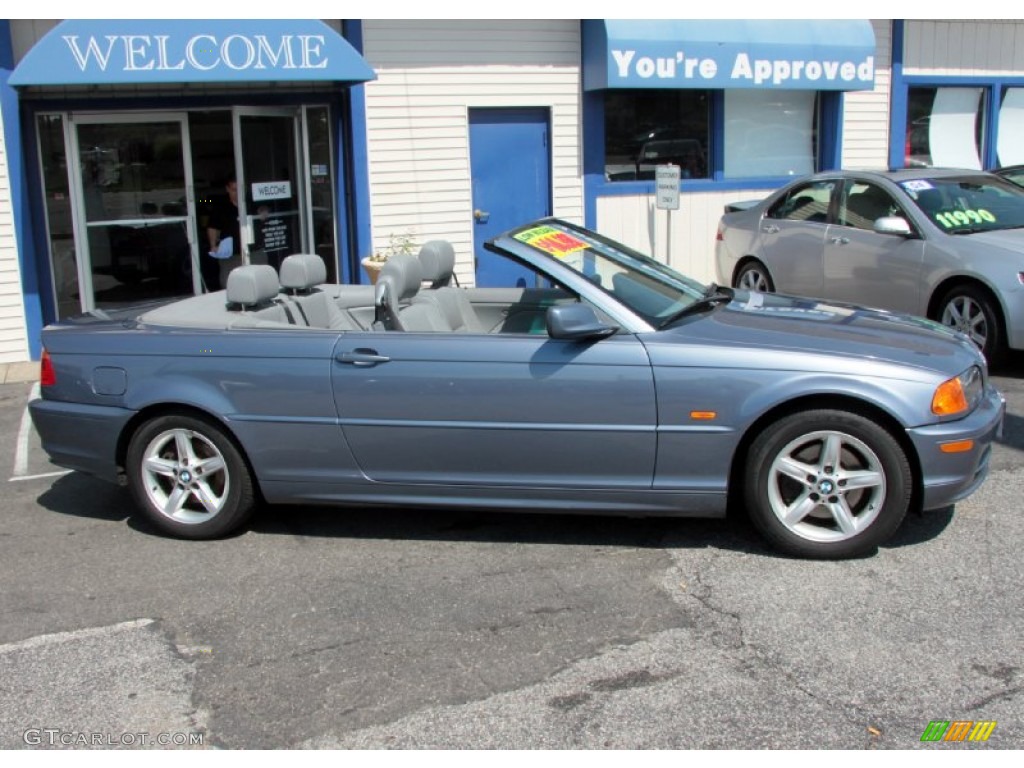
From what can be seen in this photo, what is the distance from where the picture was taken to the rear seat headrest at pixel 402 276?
5.36m

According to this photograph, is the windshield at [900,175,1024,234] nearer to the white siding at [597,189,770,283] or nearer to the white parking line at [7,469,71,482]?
the white siding at [597,189,770,283]

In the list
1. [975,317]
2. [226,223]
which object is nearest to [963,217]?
[975,317]

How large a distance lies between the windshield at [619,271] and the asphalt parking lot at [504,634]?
1.07 meters

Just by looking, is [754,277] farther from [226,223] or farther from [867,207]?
[226,223]

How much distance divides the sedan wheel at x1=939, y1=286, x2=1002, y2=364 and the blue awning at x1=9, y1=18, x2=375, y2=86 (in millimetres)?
5397

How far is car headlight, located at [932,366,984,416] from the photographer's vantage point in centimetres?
454

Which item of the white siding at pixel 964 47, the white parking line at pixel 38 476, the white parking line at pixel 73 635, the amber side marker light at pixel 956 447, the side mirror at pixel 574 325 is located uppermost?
the white siding at pixel 964 47

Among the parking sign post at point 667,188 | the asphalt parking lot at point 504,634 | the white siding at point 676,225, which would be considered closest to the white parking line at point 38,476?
the asphalt parking lot at point 504,634

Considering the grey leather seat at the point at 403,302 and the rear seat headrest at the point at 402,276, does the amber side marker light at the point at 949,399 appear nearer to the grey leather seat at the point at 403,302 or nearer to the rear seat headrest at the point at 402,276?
the grey leather seat at the point at 403,302

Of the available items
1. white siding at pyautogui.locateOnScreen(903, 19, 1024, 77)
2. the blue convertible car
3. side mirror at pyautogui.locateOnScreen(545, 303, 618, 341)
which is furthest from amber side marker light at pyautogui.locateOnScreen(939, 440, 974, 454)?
white siding at pyautogui.locateOnScreen(903, 19, 1024, 77)

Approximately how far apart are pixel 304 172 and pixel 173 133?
1.39 m

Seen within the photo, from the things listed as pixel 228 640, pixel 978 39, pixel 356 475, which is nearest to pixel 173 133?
pixel 356 475

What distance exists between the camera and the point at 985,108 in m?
14.5

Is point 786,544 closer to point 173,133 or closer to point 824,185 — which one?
point 824,185
